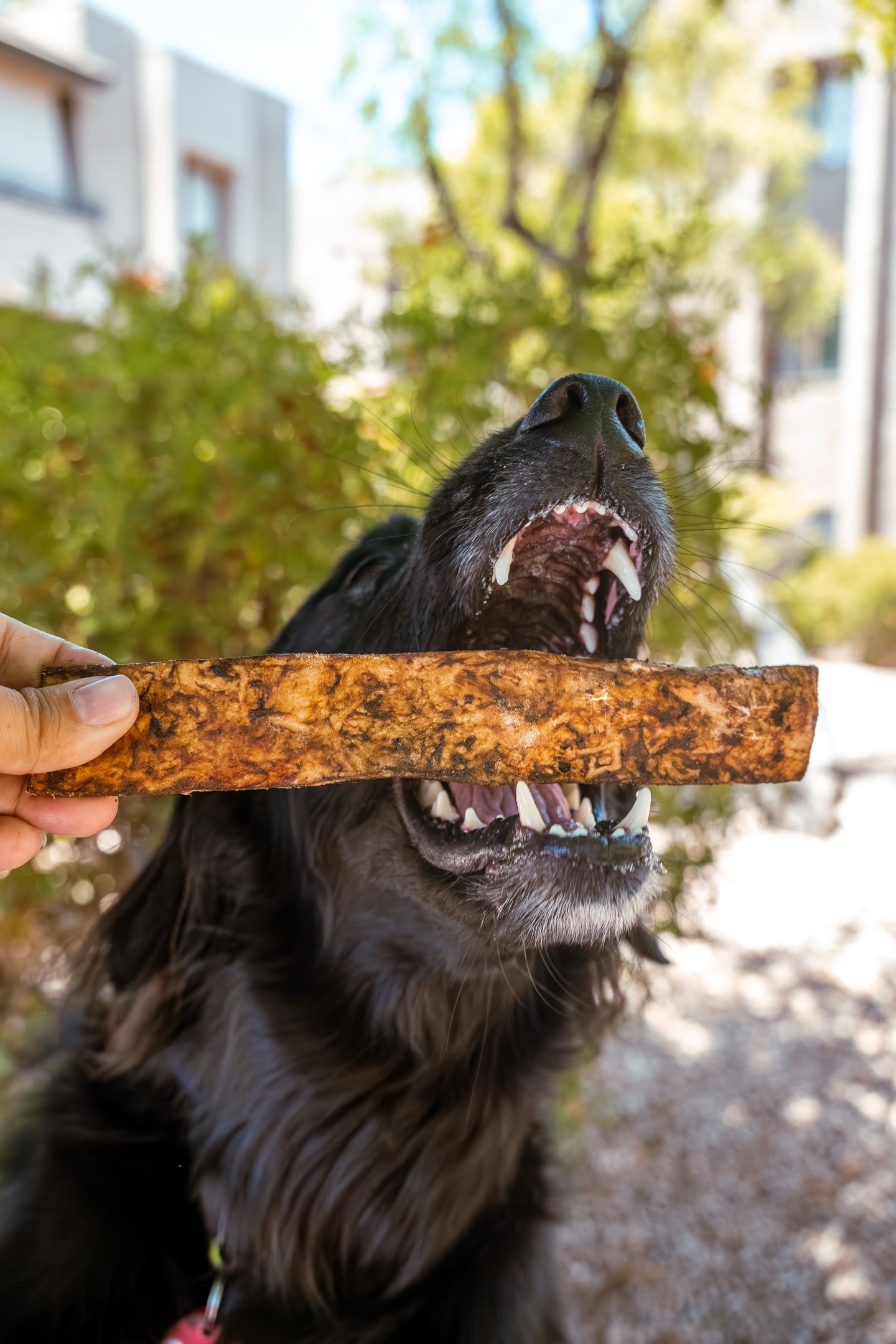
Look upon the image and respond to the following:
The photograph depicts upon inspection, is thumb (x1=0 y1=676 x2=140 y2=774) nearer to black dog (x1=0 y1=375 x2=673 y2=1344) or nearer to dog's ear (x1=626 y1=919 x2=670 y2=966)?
black dog (x1=0 y1=375 x2=673 y2=1344)

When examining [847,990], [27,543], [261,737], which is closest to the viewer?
[261,737]

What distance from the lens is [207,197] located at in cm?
1939

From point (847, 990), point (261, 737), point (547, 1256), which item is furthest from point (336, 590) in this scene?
point (847, 990)

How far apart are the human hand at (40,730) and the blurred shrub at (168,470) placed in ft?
4.55

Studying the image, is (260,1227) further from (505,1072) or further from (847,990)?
(847,990)

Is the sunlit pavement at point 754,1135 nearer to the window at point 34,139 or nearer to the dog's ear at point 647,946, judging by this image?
the dog's ear at point 647,946

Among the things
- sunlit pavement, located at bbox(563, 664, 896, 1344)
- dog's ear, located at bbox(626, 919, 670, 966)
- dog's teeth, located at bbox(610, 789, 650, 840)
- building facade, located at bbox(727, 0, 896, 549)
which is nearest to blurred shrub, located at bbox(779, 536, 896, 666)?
building facade, located at bbox(727, 0, 896, 549)

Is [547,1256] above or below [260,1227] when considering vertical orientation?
below

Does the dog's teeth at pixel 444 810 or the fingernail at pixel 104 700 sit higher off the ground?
the fingernail at pixel 104 700

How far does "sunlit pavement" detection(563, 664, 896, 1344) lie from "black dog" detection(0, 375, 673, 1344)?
50 centimetres

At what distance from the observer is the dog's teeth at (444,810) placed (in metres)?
1.59

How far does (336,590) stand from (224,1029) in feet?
2.90

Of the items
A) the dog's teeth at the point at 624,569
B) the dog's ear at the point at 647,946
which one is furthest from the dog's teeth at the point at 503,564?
the dog's ear at the point at 647,946

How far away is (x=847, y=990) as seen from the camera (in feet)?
16.4
